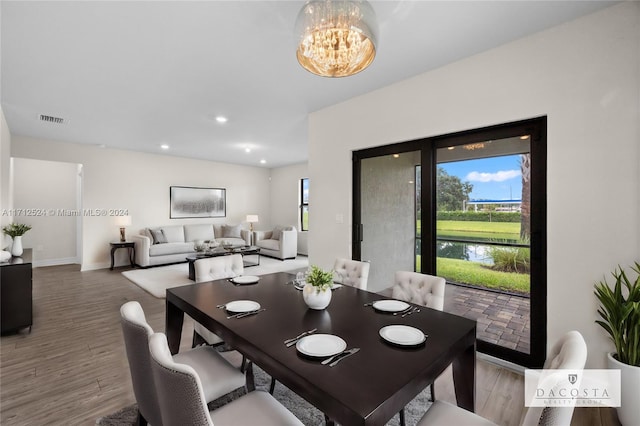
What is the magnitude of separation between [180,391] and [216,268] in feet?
5.83

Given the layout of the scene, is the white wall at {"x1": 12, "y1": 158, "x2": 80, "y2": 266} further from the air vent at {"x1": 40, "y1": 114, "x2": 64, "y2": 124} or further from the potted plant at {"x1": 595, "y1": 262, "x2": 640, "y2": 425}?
the potted plant at {"x1": 595, "y1": 262, "x2": 640, "y2": 425}

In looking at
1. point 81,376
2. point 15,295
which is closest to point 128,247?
point 15,295

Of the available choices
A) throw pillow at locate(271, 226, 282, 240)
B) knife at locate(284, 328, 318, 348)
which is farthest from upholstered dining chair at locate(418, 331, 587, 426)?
throw pillow at locate(271, 226, 282, 240)

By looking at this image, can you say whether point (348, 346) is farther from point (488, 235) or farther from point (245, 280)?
point (488, 235)

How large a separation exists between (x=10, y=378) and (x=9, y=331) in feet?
3.85

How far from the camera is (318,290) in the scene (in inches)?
65.3

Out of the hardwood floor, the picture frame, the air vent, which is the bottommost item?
the hardwood floor

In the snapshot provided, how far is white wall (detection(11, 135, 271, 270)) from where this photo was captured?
5.73 metres

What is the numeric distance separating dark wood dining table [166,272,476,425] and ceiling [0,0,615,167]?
200 centimetres

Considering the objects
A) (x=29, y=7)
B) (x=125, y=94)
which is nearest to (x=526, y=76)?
(x=29, y=7)

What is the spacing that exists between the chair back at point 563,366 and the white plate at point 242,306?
50.6 inches

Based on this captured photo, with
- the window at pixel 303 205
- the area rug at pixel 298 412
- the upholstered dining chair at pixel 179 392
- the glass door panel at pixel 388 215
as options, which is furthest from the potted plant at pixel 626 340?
the window at pixel 303 205

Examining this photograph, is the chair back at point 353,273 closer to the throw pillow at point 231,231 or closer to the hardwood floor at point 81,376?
the hardwood floor at point 81,376

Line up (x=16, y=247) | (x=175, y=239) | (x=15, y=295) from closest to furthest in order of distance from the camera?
(x=15, y=295) → (x=16, y=247) → (x=175, y=239)
